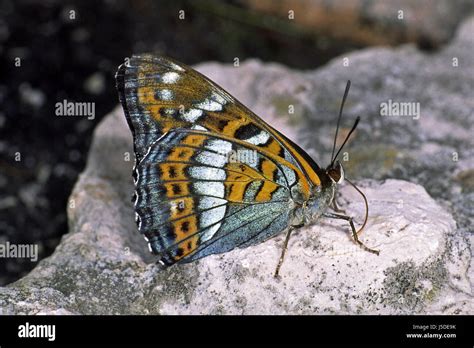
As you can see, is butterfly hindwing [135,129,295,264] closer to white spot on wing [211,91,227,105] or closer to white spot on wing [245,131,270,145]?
white spot on wing [245,131,270,145]

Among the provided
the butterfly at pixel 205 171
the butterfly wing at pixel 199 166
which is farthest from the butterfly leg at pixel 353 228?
the butterfly wing at pixel 199 166

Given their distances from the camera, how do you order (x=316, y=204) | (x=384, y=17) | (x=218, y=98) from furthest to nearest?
(x=384, y=17) < (x=316, y=204) < (x=218, y=98)

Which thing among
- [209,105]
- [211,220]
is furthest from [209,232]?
[209,105]

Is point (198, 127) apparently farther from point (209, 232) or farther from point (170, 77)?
point (209, 232)

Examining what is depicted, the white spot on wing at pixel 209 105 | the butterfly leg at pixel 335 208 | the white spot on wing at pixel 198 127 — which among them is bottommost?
the butterfly leg at pixel 335 208

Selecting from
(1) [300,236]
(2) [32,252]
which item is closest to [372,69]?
(1) [300,236]

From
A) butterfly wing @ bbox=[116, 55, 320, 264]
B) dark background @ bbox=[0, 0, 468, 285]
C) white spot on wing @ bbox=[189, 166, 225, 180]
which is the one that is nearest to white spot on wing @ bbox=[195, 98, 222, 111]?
butterfly wing @ bbox=[116, 55, 320, 264]

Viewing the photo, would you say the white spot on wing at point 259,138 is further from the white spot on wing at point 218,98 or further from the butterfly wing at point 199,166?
the white spot on wing at point 218,98
